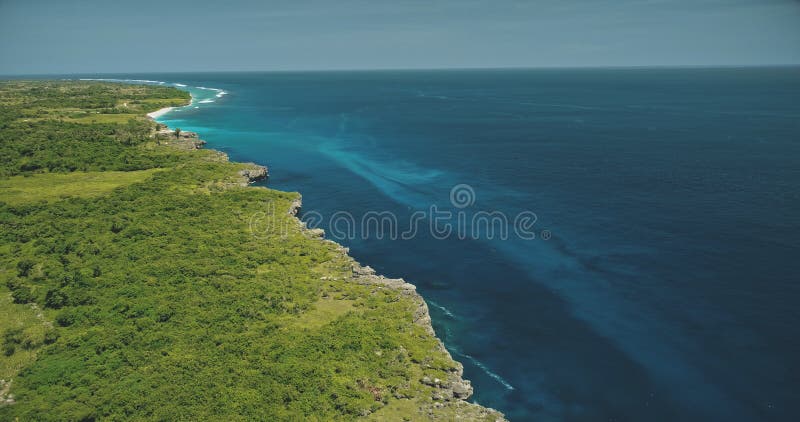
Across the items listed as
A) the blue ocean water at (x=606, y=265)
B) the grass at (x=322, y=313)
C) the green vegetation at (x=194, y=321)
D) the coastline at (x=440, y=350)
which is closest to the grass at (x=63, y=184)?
the green vegetation at (x=194, y=321)

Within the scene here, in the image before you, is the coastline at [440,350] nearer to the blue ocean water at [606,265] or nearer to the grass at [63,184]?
the blue ocean water at [606,265]

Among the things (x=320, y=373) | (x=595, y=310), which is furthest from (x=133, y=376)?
(x=595, y=310)

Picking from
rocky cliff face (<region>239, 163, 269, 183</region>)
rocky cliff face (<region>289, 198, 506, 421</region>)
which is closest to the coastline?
rocky cliff face (<region>289, 198, 506, 421</region>)

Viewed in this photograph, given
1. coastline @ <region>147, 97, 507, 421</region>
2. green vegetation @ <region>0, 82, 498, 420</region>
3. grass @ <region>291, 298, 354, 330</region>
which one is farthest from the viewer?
grass @ <region>291, 298, 354, 330</region>

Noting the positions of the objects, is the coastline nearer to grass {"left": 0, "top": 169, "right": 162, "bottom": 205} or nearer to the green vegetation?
the green vegetation

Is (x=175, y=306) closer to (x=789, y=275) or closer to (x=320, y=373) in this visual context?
(x=320, y=373)

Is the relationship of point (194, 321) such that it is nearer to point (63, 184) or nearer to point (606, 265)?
point (606, 265)

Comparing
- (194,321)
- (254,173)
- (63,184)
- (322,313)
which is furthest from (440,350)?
(63,184)
